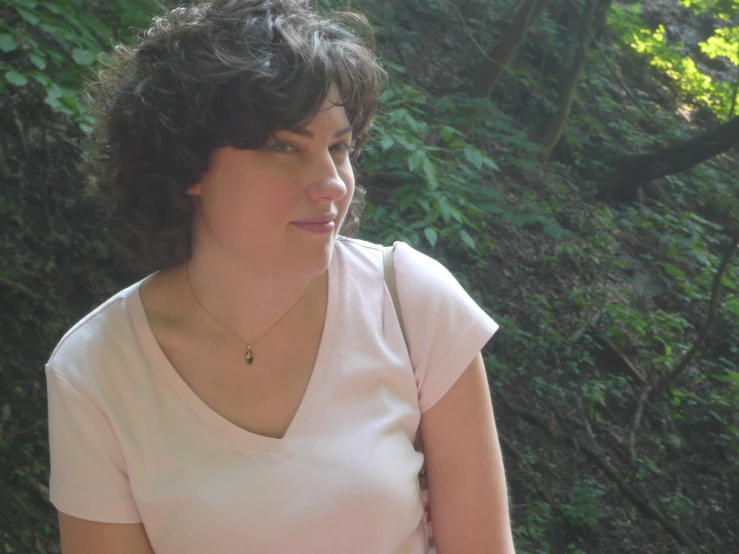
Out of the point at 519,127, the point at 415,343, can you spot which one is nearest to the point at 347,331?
the point at 415,343

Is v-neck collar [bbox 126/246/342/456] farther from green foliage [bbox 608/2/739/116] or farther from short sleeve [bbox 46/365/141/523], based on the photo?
green foliage [bbox 608/2/739/116]

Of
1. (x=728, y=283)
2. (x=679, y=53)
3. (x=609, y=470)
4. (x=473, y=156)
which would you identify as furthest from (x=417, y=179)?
(x=679, y=53)

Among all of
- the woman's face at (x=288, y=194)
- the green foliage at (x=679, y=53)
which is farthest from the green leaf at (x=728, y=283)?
the woman's face at (x=288, y=194)

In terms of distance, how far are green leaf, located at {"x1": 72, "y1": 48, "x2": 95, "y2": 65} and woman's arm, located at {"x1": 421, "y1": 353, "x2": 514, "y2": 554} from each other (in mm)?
1497

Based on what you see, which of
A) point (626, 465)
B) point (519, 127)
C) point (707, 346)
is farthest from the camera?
point (519, 127)

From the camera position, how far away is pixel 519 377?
385 cm

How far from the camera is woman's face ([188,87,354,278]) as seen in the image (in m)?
1.31

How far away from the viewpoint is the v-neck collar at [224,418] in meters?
1.31

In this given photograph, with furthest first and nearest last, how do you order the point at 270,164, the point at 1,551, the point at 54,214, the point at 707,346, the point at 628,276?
the point at 628,276, the point at 707,346, the point at 54,214, the point at 1,551, the point at 270,164

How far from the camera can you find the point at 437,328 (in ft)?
4.57

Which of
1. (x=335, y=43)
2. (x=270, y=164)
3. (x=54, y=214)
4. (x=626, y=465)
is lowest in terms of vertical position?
(x=626, y=465)

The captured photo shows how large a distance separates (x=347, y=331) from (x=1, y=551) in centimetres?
153

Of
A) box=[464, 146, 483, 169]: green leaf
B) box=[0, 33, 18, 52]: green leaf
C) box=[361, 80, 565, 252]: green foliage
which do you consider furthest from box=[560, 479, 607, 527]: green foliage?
box=[0, 33, 18, 52]: green leaf

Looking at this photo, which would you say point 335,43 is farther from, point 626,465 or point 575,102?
point 575,102
